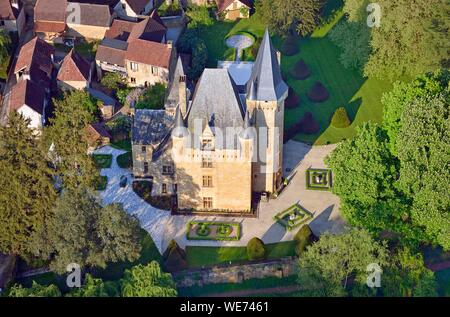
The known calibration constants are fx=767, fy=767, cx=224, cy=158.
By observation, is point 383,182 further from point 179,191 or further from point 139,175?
point 139,175

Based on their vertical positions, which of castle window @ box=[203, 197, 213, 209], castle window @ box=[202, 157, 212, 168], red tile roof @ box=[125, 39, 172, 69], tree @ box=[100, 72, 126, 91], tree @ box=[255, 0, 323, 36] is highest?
tree @ box=[255, 0, 323, 36]

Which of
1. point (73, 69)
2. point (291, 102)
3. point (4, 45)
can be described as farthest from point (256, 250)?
point (4, 45)

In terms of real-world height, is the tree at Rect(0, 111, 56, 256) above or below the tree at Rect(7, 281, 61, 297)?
above

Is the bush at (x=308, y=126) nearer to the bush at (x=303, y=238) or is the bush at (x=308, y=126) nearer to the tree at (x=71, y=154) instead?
the bush at (x=303, y=238)

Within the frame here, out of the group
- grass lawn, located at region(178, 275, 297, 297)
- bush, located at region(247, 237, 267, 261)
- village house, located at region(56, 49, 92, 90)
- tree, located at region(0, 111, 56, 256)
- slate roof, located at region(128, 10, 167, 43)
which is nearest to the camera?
tree, located at region(0, 111, 56, 256)

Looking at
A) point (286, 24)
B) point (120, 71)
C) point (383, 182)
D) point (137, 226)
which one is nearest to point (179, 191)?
point (137, 226)

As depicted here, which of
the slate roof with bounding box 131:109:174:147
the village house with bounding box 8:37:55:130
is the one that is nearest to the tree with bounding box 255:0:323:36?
the village house with bounding box 8:37:55:130

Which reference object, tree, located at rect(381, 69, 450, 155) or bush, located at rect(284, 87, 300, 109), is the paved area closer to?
tree, located at rect(381, 69, 450, 155)
